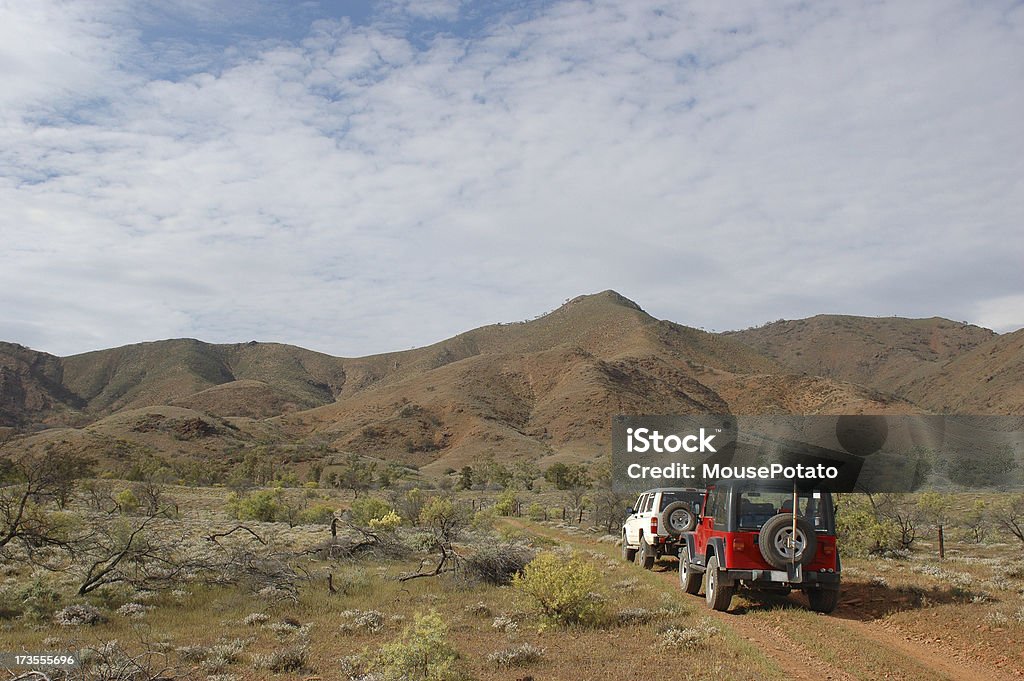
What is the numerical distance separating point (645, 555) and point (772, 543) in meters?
6.52

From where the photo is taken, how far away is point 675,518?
50.9 feet

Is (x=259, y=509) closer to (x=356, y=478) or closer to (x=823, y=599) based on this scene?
(x=823, y=599)

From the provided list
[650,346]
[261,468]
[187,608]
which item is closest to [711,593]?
[187,608]

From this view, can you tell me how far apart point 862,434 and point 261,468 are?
62.9 meters

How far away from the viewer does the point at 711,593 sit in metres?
10.8

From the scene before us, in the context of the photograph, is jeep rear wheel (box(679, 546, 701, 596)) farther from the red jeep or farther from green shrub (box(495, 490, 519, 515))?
green shrub (box(495, 490, 519, 515))

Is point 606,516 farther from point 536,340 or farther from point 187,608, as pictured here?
point 536,340

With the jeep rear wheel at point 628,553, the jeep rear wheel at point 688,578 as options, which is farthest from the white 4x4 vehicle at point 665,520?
the jeep rear wheel at point 688,578

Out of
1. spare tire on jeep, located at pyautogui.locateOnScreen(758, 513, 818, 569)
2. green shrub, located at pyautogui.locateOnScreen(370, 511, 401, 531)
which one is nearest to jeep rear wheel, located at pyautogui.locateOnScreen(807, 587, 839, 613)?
spare tire on jeep, located at pyautogui.locateOnScreen(758, 513, 818, 569)

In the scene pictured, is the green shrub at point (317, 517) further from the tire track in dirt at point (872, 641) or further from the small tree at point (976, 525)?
the small tree at point (976, 525)

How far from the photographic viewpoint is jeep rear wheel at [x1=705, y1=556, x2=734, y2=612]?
411 inches

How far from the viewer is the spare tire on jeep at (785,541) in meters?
9.80

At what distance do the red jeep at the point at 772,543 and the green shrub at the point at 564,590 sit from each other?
80.7 inches

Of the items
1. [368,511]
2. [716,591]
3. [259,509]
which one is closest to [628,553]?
[716,591]
